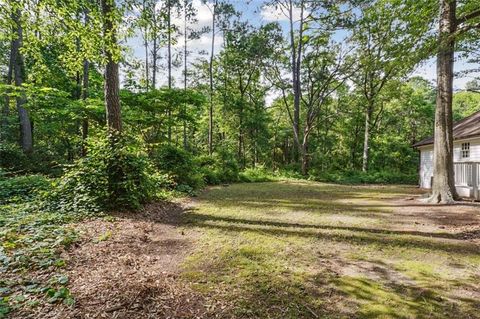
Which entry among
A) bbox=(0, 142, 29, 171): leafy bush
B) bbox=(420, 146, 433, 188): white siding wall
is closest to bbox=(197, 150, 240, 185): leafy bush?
bbox=(0, 142, 29, 171): leafy bush

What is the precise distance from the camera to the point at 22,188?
675 centimetres

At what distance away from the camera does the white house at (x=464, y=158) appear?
902 cm

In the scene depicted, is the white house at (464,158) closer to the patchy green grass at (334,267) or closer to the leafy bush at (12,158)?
the patchy green grass at (334,267)

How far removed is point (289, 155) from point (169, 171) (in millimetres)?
23089

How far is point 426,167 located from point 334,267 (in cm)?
1359

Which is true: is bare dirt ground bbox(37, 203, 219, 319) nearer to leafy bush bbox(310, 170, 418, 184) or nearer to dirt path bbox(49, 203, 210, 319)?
dirt path bbox(49, 203, 210, 319)

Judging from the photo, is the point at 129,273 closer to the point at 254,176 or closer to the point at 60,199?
the point at 60,199

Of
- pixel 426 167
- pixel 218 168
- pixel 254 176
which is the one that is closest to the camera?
pixel 426 167

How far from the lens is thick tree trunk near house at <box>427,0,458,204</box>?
7.57 m

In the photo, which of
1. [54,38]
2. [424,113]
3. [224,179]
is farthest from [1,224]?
[424,113]

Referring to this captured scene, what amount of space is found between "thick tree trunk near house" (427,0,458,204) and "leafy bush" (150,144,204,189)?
832 cm

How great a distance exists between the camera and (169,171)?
10.1 metres

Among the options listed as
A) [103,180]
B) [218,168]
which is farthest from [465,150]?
[103,180]

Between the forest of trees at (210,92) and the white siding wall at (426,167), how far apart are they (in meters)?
3.17
